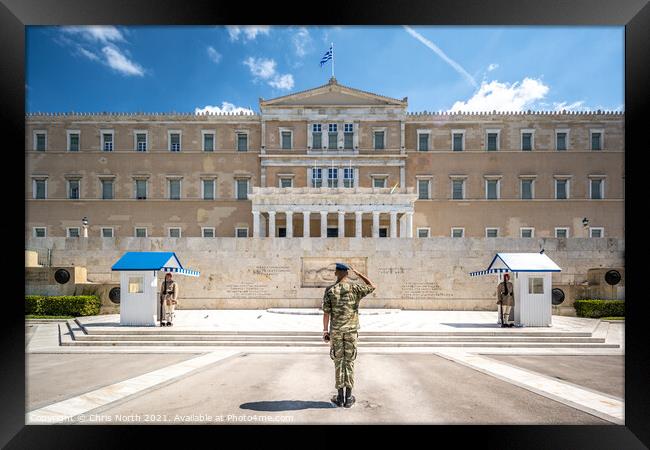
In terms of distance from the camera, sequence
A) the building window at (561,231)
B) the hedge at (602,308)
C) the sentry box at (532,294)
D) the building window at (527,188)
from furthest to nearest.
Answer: the building window at (527,188)
the building window at (561,231)
the hedge at (602,308)
the sentry box at (532,294)

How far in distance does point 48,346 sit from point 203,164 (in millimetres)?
28688

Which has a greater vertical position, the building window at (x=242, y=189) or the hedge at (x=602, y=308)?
the building window at (x=242, y=189)

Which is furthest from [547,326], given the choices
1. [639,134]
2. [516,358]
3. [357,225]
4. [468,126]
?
[468,126]

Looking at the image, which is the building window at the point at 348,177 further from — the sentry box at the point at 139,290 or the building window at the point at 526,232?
the sentry box at the point at 139,290

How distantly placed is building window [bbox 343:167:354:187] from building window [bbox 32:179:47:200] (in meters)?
28.6

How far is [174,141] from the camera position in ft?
125

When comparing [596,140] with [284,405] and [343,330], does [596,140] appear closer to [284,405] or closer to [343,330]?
[343,330]

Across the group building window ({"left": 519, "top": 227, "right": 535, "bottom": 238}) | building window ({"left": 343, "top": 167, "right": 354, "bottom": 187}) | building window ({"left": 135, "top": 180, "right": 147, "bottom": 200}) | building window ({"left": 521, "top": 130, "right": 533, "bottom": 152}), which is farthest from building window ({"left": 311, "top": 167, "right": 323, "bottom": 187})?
building window ({"left": 521, "top": 130, "right": 533, "bottom": 152})

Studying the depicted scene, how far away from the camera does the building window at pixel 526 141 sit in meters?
37.6

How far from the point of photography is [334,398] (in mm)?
6320

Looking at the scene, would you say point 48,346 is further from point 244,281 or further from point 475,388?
point 475,388

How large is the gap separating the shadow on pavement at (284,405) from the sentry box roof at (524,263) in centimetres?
936

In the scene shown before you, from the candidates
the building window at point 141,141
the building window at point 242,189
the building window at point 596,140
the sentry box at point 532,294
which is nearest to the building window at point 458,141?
the building window at point 596,140

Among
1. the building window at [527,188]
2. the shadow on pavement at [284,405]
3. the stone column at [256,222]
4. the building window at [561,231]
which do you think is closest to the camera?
the shadow on pavement at [284,405]
